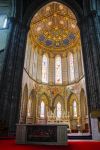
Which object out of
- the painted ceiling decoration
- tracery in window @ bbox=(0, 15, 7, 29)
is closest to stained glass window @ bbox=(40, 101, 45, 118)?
the painted ceiling decoration

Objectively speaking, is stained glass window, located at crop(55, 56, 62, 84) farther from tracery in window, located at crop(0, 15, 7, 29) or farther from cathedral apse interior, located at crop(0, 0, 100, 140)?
tracery in window, located at crop(0, 15, 7, 29)

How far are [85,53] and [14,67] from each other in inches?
231

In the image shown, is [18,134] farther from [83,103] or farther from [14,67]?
[83,103]

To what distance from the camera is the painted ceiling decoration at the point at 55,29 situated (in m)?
24.3

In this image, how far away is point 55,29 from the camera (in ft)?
87.6

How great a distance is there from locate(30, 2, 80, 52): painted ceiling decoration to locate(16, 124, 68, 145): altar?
19.1 meters

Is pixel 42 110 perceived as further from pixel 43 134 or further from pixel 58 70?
pixel 43 134

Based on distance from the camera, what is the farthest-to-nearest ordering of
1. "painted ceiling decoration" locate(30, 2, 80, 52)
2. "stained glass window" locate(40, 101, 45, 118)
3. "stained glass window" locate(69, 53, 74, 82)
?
"stained glass window" locate(69, 53, 74, 82) < "painted ceiling decoration" locate(30, 2, 80, 52) < "stained glass window" locate(40, 101, 45, 118)

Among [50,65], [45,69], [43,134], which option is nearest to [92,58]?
[43,134]

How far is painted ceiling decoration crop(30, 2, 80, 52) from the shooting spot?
24.3 m

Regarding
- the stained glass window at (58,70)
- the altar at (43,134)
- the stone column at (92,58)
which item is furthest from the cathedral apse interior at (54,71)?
the altar at (43,134)

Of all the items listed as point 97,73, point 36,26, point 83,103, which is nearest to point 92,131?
point 97,73

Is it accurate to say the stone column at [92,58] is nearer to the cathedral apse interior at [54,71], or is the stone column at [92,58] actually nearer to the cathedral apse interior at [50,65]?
the cathedral apse interior at [50,65]

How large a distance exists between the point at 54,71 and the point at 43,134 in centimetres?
1935
